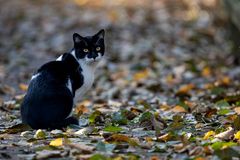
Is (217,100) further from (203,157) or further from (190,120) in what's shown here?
(203,157)

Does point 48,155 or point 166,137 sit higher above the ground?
point 48,155

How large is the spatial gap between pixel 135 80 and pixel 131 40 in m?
3.50

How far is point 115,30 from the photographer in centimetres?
1400

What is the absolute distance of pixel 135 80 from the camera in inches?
380

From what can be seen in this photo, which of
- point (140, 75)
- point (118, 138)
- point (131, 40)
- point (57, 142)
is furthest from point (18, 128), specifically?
point (131, 40)

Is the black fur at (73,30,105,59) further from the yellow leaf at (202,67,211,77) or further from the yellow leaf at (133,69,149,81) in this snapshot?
the yellow leaf at (202,67,211,77)

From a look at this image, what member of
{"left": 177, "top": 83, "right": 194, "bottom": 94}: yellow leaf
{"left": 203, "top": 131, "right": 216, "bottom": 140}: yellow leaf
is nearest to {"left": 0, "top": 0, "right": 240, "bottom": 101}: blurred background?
{"left": 177, "top": 83, "right": 194, "bottom": 94}: yellow leaf

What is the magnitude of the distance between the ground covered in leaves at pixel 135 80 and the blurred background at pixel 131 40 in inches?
0.8

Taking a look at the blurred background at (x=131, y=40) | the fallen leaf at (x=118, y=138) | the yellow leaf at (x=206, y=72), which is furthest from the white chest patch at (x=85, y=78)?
the yellow leaf at (x=206, y=72)

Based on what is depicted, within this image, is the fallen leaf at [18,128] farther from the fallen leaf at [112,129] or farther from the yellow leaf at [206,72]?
the yellow leaf at [206,72]

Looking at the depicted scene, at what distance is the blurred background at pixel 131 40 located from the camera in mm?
9844

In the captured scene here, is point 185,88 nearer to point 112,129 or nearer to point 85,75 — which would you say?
point 85,75

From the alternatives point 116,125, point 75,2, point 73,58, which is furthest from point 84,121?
point 75,2

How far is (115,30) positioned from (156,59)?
3145 mm
